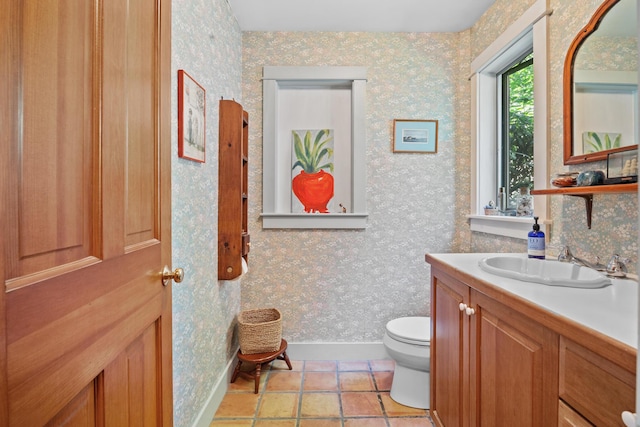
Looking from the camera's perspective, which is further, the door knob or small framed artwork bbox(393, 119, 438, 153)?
small framed artwork bbox(393, 119, 438, 153)

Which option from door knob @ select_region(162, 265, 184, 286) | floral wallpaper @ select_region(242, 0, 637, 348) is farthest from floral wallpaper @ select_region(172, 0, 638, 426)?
door knob @ select_region(162, 265, 184, 286)

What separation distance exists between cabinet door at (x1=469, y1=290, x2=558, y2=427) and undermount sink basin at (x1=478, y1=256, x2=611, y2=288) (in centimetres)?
13

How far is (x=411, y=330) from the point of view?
6.69 feet

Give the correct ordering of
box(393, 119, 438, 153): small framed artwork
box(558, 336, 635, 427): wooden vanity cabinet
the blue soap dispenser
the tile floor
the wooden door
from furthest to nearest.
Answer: box(393, 119, 438, 153): small framed artwork → the tile floor → the blue soap dispenser → box(558, 336, 635, 427): wooden vanity cabinet → the wooden door

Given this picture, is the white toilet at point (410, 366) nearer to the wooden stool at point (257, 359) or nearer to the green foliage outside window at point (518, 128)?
the wooden stool at point (257, 359)

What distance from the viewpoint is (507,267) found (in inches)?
57.9

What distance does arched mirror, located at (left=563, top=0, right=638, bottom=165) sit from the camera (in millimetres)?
1187

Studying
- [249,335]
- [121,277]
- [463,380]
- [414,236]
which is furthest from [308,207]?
[121,277]

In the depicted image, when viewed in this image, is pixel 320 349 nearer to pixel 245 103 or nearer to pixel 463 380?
pixel 463 380

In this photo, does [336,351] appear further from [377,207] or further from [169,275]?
[169,275]

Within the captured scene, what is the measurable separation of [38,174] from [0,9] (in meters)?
0.22

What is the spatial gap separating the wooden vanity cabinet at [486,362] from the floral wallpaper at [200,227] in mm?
1184

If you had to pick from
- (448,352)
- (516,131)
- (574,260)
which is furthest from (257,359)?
(516,131)

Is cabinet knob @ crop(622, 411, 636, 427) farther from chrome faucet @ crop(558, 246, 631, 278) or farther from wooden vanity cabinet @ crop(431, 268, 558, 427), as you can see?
chrome faucet @ crop(558, 246, 631, 278)
